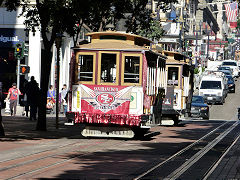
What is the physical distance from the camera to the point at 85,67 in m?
21.7

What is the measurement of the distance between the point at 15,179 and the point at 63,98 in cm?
2614

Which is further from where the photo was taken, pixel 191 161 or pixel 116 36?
pixel 116 36

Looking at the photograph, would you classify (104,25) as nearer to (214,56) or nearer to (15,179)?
(15,179)

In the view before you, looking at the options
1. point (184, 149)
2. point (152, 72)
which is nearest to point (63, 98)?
point (152, 72)

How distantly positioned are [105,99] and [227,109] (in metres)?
38.1

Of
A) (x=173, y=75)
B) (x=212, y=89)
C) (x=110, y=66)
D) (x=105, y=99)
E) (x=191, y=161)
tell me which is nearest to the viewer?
(x=191, y=161)

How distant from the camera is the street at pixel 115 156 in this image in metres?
13.1

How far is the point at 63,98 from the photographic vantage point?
37875 millimetres

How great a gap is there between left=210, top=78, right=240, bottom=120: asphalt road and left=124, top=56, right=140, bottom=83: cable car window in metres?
30.0

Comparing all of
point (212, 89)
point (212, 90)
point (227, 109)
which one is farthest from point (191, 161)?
point (212, 89)

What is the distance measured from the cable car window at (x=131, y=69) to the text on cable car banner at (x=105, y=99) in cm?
28

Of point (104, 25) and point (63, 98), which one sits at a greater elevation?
point (104, 25)

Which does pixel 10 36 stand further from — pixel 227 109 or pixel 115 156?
pixel 115 156

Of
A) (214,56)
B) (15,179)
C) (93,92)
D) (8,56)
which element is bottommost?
(15,179)
